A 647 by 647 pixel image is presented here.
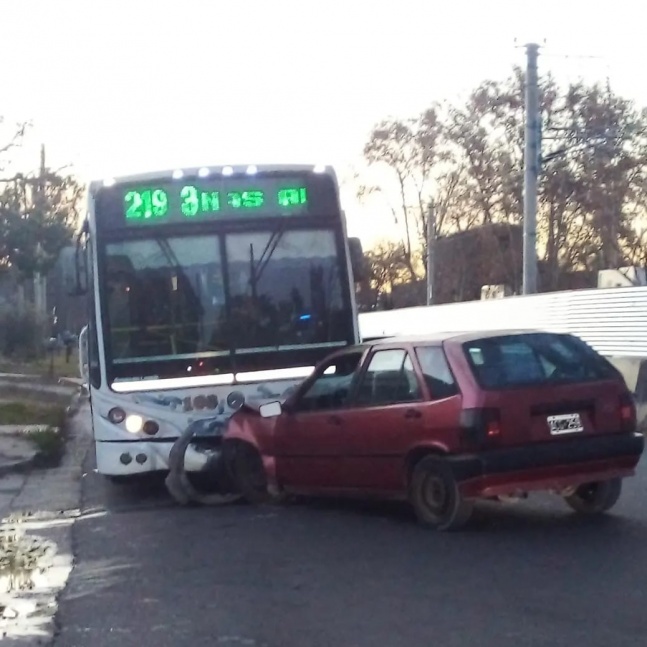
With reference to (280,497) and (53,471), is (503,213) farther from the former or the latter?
(280,497)

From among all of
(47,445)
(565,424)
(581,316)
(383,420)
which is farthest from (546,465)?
(581,316)

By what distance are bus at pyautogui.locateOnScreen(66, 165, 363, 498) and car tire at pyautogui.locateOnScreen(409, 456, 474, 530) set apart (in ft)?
9.30

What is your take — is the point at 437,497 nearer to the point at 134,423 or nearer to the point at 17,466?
the point at 134,423

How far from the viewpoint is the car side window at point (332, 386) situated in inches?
455

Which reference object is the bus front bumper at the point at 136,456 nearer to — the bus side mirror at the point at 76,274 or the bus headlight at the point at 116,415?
the bus headlight at the point at 116,415

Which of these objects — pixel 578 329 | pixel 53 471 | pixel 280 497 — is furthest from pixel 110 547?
pixel 578 329

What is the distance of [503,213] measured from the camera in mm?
54656

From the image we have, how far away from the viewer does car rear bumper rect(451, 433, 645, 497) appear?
32.7 feet

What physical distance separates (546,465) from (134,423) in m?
4.54

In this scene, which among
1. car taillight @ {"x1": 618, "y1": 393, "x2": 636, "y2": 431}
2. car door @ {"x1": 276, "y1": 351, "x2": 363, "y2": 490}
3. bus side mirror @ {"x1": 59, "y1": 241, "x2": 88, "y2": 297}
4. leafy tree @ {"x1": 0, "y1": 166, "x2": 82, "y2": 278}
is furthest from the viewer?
leafy tree @ {"x1": 0, "y1": 166, "x2": 82, "y2": 278}

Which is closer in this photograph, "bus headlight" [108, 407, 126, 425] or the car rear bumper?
the car rear bumper

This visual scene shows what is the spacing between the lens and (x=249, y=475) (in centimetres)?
1288

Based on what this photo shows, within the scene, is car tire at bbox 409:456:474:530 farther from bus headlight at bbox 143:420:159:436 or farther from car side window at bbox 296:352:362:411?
bus headlight at bbox 143:420:159:436

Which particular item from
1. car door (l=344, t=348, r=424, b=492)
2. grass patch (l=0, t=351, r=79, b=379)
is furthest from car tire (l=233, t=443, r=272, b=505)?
grass patch (l=0, t=351, r=79, b=379)
